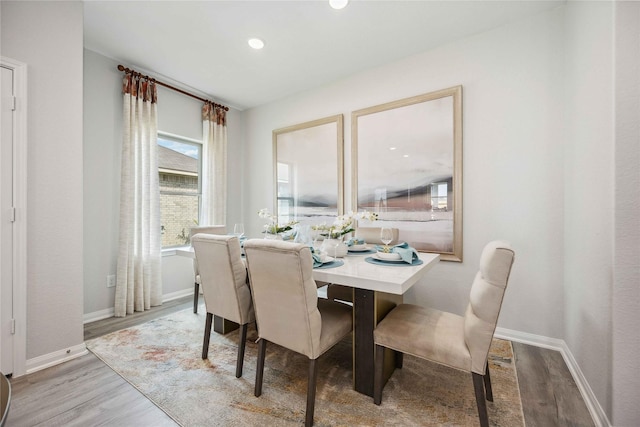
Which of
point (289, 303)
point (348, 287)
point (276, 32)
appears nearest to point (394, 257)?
point (289, 303)

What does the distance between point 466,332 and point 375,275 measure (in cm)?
Answer: 52

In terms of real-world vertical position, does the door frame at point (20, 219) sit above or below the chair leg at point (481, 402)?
above

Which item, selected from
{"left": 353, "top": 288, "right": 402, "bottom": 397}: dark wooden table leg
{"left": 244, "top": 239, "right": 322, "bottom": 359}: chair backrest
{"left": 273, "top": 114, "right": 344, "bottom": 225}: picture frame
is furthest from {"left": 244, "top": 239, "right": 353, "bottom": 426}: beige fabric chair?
{"left": 273, "top": 114, "right": 344, "bottom": 225}: picture frame

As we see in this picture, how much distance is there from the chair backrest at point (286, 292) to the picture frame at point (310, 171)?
196 centimetres

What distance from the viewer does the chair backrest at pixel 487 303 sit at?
126 cm

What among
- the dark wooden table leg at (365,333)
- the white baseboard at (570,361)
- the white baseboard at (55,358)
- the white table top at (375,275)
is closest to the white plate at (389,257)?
the white table top at (375,275)

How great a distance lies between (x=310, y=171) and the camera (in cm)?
371

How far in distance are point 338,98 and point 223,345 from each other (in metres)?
2.96

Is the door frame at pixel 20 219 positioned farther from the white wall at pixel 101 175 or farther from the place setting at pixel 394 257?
the place setting at pixel 394 257

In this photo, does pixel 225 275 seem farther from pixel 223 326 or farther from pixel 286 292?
pixel 223 326

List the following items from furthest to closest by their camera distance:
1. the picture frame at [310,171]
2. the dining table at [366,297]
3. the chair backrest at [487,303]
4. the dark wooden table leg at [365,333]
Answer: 1. the picture frame at [310,171]
2. the dark wooden table leg at [365,333]
3. the dining table at [366,297]
4. the chair backrest at [487,303]

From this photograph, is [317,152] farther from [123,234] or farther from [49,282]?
[49,282]

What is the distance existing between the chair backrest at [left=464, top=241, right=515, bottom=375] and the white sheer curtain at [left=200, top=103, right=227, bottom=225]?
345cm

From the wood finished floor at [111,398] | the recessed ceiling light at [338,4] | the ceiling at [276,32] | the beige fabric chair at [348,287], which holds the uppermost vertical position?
the ceiling at [276,32]
